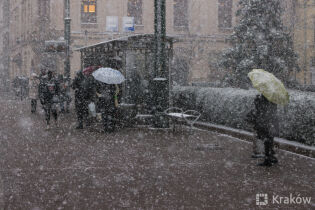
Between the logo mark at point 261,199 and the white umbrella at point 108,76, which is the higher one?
the white umbrella at point 108,76

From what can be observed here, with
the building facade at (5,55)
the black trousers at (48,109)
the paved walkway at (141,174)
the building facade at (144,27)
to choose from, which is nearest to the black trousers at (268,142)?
the paved walkway at (141,174)

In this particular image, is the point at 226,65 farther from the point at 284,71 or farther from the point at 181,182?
the point at 181,182

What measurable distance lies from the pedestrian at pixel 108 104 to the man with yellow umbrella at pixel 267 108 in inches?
223

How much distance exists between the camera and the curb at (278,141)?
368 inches

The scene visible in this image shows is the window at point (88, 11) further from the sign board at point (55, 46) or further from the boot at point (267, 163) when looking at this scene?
the boot at point (267, 163)

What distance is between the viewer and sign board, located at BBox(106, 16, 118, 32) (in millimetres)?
36438

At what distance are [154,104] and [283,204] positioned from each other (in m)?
8.51

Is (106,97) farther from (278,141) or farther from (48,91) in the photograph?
(278,141)

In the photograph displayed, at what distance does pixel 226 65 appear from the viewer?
30.5 meters

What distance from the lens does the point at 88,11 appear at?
39312 mm

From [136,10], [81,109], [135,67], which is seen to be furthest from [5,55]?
[81,109]

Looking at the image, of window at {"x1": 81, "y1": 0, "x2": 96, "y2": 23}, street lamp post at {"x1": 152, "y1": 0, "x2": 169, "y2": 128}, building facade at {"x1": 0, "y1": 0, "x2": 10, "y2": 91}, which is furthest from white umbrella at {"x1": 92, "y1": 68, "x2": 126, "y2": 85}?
building facade at {"x1": 0, "y1": 0, "x2": 10, "y2": 91}

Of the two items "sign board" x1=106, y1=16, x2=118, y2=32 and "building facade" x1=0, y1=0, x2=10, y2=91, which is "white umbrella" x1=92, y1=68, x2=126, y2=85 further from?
"building facade" x1=0, y1=0, x2=10, y2=91

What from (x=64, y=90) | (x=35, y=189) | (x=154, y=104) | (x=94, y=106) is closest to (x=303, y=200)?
(x=35, y=189)
